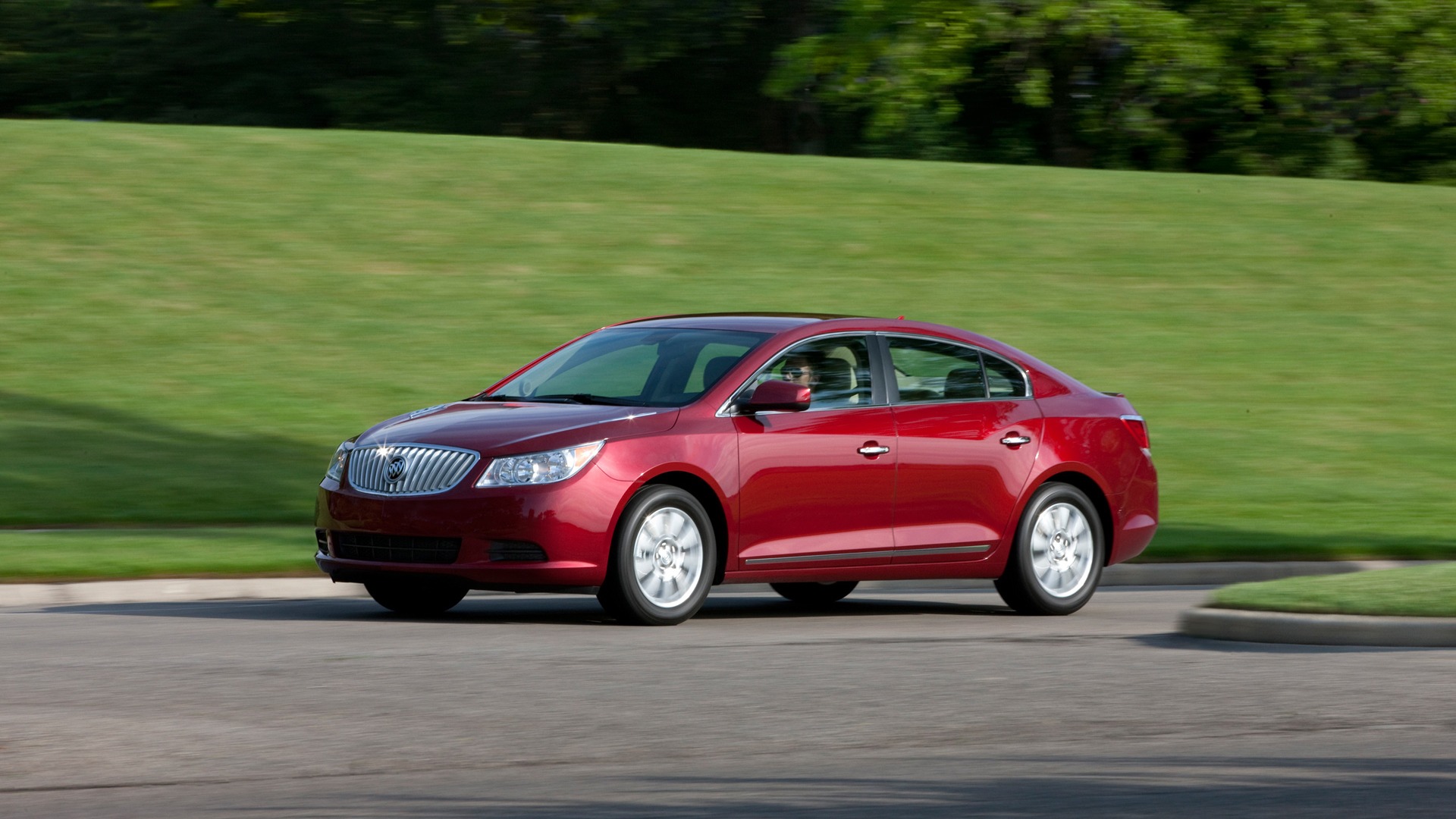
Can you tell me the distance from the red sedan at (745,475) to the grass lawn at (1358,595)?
136 cm

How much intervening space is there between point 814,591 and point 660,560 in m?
2.55

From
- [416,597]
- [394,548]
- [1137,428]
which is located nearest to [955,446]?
[1137,428]

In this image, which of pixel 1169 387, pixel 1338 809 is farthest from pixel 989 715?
pixel 1169 387

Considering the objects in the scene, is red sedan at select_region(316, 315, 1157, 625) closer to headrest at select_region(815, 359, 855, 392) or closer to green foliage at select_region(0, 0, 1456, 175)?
headrest at select_region(815, 359, 855, 392)

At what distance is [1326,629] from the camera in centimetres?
950

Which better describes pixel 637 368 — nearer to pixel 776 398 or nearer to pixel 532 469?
pixel 776 398

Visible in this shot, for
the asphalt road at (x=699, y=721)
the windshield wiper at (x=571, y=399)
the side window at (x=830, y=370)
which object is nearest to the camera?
the asphalt road at (x=699, y=721)

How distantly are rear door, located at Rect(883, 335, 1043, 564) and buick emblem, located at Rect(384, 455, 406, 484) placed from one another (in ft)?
8.53

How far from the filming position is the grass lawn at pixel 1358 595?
9.70m

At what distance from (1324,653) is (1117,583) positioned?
4845mm

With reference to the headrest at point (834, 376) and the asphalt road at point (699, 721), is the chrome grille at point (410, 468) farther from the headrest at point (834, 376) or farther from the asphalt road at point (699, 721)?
the headrest at point (834, 376)

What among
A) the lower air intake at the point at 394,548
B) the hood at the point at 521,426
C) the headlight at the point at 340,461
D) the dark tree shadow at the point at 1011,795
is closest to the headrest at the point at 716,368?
the hood at the point at 521,426

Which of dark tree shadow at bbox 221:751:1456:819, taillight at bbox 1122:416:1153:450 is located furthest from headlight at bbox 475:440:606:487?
taillight at bbox 1122:416:1153:450

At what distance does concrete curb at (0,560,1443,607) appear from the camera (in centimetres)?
1177
